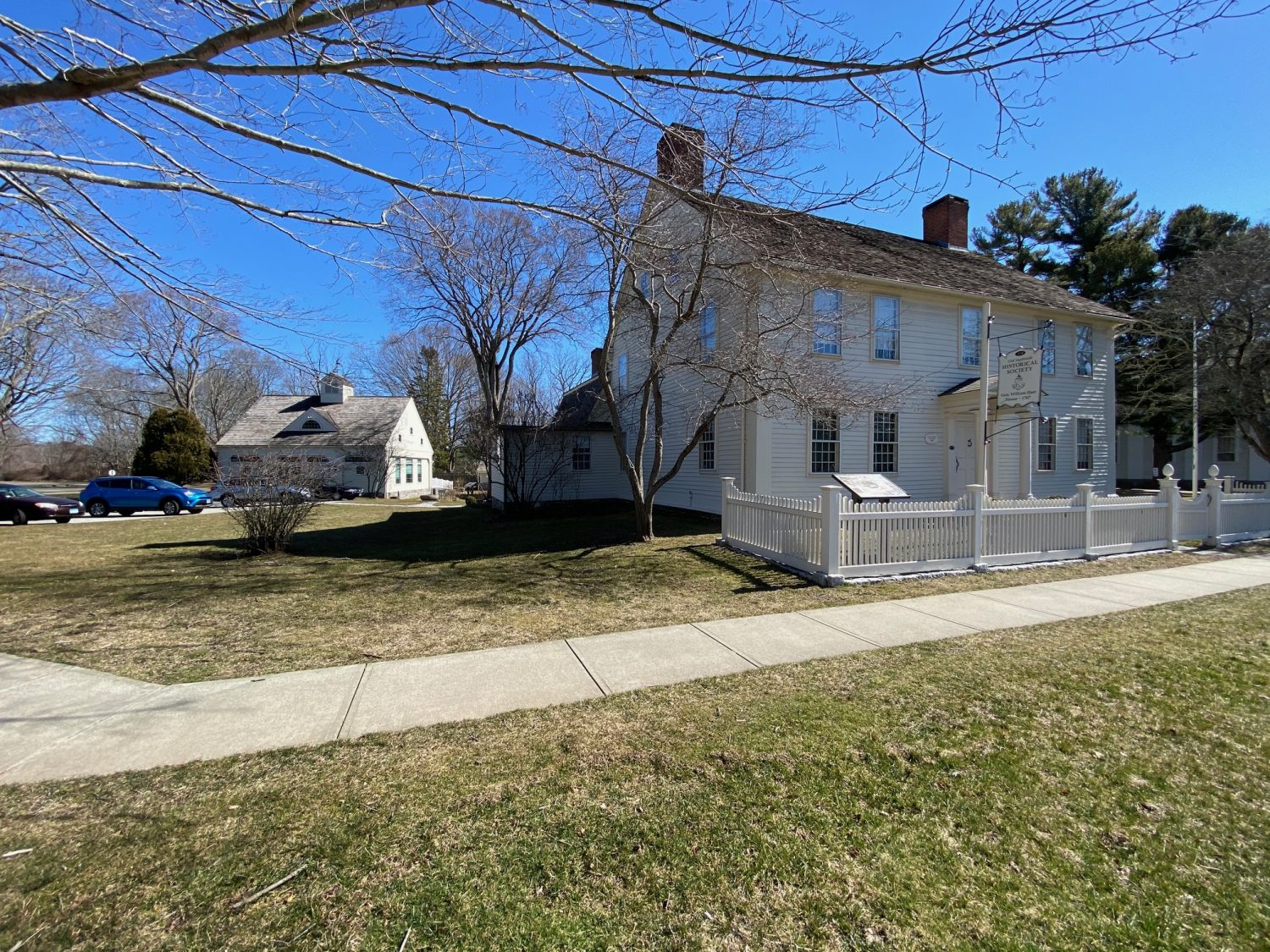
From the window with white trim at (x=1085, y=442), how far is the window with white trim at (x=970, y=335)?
4.81 metres

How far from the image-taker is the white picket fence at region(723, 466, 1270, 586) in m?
7.94

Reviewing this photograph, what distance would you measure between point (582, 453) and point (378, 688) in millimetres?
16956

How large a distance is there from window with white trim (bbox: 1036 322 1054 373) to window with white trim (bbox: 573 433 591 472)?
15167mm

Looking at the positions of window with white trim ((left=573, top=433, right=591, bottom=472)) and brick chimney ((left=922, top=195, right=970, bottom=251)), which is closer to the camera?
brick chimney ((left=922, top=195, right=970, bottom=251))

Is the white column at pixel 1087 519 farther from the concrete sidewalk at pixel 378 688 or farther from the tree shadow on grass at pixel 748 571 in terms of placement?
the tree shadow on grass at pixel 748 571

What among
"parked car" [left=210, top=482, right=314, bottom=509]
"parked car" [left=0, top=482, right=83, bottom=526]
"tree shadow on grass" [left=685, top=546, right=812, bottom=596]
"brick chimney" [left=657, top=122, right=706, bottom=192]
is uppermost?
"brick chimney" [left=657, top=122, right=706, bottom=192]

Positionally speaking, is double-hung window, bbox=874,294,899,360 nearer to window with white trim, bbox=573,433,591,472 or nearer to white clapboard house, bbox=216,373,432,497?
window with white trim, bbox=573,433,591,472

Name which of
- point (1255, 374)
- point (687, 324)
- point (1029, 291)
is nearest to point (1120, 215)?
point (1255, 374)

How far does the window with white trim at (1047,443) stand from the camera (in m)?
16.7

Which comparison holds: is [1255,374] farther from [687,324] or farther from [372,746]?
[372,746]

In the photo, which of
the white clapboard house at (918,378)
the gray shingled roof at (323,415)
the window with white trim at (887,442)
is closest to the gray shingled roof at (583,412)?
the white clapboard house at (918,378)

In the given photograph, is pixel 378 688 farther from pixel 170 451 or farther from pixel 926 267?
pixel 170 451

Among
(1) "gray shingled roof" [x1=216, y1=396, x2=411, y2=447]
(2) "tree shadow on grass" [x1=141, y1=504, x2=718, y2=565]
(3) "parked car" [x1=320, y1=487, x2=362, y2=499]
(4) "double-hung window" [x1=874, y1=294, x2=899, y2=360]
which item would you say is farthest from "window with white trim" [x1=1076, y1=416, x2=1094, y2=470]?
(1) "gray shingled roof" [x1=216, y1=396, x2=411, y2=447]

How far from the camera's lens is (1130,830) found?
2.51 m
